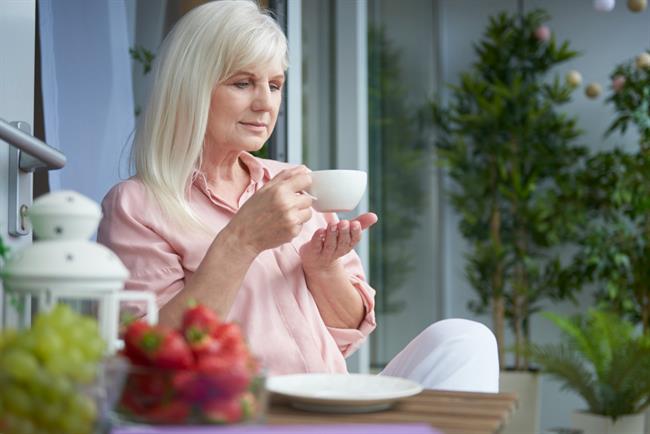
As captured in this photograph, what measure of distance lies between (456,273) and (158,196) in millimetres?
4090

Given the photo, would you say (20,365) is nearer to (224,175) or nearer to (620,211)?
(224,175)

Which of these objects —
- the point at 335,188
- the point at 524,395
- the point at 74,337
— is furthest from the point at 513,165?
the point at 74,337

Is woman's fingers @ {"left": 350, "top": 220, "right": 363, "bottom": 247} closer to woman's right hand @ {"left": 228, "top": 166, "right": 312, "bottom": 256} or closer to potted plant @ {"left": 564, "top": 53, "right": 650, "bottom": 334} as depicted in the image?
woman's right hand @ {"left": 228, "top": 166, "right": 312, "bottom": 256}

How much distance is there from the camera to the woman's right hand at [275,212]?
1.53 meters

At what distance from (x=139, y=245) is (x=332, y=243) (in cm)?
36

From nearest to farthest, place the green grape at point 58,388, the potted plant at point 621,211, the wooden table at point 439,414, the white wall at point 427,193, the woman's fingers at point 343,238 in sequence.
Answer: the green grape at point 58,388
the wooden table at point 439,414
the woman's fingers at point 343,238
the potted plant at point 621,211
the white wall at point 427,193

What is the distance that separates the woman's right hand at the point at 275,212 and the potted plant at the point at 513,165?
391cm

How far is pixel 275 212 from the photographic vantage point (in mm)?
1535

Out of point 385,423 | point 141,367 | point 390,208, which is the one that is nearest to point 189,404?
point 141,367

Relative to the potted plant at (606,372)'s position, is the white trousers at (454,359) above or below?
above

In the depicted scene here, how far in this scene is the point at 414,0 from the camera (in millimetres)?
5578

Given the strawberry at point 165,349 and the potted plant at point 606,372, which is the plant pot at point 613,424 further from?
the strawberry at point 165,349

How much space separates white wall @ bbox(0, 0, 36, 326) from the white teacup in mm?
555

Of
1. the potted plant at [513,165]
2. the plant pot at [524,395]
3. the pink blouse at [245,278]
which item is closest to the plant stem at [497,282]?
the potted plant at [513,165]
